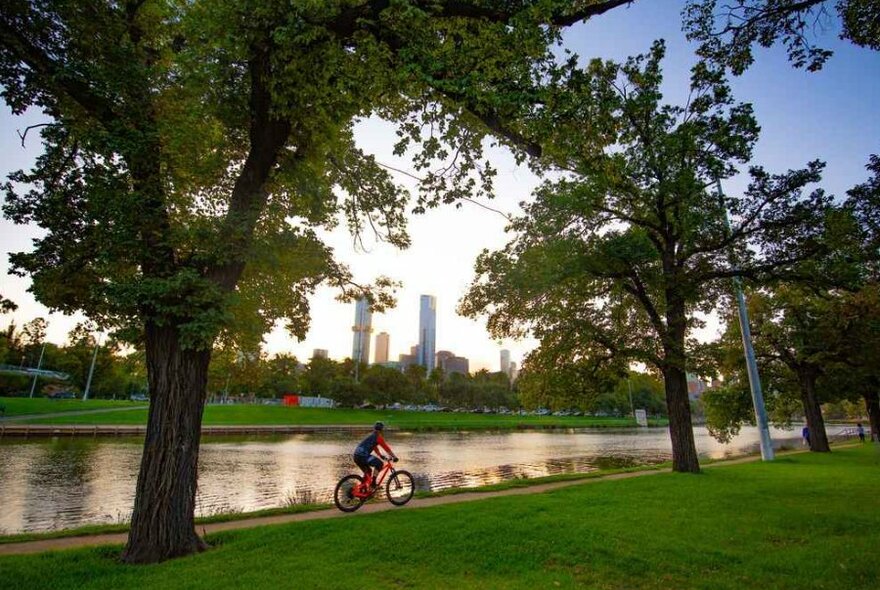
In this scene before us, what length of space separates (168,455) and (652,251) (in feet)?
53.4

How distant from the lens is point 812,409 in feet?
90.3

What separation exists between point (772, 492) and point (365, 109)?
558 inches

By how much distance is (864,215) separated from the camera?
40.6ft

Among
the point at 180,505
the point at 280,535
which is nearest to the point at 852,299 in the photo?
the point at 280,535

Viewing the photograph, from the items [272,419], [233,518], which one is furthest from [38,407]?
[233,518]

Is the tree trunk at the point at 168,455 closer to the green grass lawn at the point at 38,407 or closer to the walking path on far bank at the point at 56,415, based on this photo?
the walking path on far bank at the point at 56,415

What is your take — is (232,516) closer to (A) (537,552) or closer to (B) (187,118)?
(A) (537,552)

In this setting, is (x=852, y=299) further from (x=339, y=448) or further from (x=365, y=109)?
(x=339, y=448)

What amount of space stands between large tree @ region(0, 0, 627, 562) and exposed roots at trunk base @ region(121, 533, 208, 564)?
0.06 ft

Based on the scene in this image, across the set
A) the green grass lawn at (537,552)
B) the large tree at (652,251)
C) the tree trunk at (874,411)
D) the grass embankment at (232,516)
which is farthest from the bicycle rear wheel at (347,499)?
the tree trunk at (874,411)

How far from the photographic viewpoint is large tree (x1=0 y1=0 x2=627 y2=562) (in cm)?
681

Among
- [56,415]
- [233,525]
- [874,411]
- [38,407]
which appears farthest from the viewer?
[38,407]

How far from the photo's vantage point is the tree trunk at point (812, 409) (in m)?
27.3

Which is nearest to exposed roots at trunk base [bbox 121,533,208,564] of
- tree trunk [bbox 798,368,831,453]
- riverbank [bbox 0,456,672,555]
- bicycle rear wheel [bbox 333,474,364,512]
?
riverbank [bbox 0,456,672,555]
